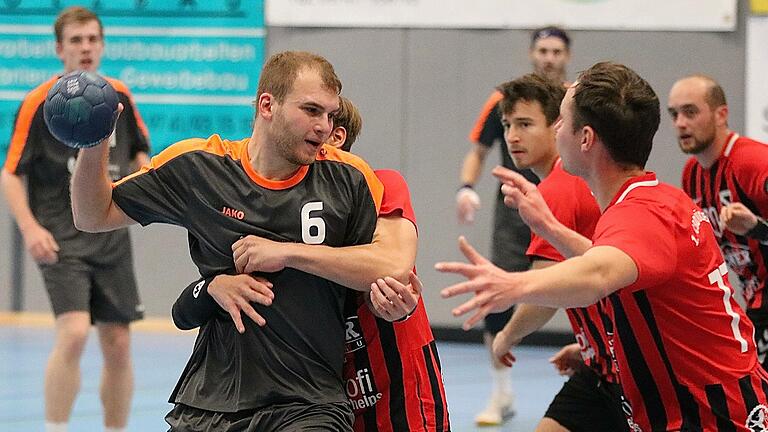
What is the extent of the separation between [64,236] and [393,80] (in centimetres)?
434

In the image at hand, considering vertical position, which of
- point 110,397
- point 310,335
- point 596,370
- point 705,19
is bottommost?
point 110,397

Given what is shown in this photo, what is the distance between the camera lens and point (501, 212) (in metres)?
7.48

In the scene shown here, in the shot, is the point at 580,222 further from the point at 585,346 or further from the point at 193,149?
the point at 193,149

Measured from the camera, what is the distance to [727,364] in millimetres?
3598

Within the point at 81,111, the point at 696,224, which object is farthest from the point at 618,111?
the point at 81,111

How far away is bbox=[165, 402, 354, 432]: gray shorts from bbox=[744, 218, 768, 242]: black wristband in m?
2.26

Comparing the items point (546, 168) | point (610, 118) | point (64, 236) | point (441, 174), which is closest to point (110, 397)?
point (64, 236)

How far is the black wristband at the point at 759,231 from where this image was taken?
5098mm

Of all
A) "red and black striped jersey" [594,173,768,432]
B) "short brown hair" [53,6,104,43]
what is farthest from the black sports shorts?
"short brown hair" [53,6,104,43]

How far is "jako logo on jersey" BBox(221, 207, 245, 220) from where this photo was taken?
3668 mm

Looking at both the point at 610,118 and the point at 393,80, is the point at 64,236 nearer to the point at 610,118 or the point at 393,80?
the point at 610,118

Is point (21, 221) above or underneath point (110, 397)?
above

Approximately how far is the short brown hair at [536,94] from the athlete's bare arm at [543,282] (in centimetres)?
219

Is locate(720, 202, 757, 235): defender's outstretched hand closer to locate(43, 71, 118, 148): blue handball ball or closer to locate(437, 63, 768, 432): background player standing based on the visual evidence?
locate(437, 63, 768, 432): background player standing
